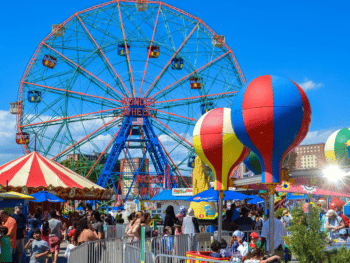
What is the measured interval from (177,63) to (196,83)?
192 cm

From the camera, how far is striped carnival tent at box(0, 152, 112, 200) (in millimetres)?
18203

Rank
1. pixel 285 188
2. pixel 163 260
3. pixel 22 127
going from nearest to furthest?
pixel 163 260, pixel 285 188, pixel 22 127

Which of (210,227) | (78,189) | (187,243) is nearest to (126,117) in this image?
(78,189)

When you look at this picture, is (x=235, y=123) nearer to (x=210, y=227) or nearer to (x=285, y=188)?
(x=210, y=227)

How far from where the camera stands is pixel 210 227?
A: 46.6ft

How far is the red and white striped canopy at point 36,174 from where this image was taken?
18.5 metres

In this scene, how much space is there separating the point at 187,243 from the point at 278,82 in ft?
12.1

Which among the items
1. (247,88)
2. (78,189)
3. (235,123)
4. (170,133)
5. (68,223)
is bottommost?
(68,223)

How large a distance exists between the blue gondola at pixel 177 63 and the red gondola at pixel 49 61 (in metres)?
8.06

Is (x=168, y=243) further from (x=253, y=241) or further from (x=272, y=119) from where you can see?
(x=272, y=119)

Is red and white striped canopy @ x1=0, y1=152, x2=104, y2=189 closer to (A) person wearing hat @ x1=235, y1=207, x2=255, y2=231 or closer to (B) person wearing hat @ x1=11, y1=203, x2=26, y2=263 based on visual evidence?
(B) person wearing hat @ x1=11, y1=203, x2=26, y2=263

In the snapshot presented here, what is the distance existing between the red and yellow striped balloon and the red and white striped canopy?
8.02 m

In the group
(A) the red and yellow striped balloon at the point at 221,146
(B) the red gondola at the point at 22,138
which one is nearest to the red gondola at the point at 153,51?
(B) the red gondola at the point at 22,138

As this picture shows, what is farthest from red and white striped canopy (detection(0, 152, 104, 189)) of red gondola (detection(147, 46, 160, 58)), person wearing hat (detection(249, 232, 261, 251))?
red gondola (detection(147, 46, 160, 58))
